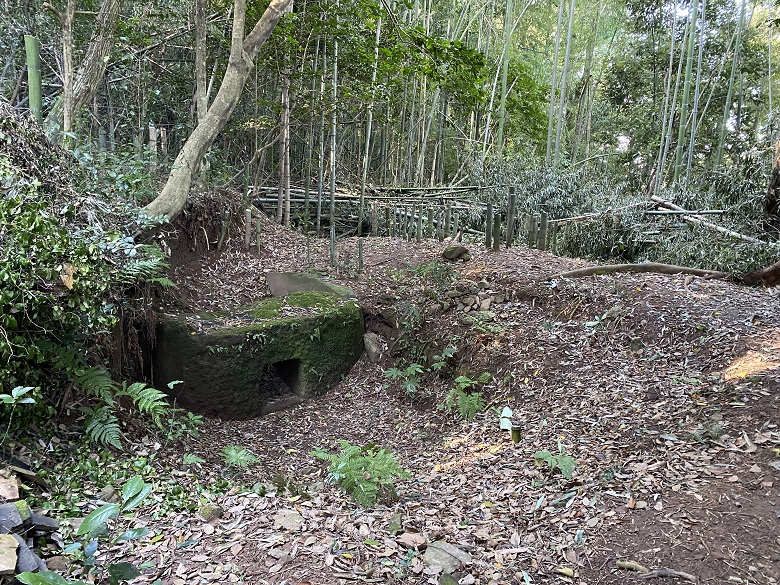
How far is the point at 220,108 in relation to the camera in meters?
5.20

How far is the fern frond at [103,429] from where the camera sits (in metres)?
3.07

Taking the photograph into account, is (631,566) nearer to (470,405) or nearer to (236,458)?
(470,405)

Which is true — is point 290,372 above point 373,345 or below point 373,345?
below

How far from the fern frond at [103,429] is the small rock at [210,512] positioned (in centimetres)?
80

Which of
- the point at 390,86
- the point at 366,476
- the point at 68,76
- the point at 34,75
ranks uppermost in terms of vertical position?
the point at 390,86

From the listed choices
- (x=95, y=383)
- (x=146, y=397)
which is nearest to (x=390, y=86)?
(x=146, y=397)

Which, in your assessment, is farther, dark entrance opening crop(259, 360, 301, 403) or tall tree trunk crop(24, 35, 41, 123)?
dark entrance opening crop(259, 360, 301, 403)

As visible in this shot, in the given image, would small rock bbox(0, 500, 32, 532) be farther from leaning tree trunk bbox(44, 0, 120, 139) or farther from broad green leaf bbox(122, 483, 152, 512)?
leaning tree trunk bbox(44, 0, 120, 139)

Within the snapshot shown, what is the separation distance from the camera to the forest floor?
7.34 feet

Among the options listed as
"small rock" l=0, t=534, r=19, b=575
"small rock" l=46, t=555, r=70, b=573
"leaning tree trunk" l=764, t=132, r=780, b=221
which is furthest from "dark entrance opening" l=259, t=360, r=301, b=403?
"leaning tree trunk" l=764, t=132, r=780, b=221

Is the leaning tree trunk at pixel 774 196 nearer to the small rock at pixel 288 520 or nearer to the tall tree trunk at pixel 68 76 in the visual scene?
the small rock at pixel 288 520

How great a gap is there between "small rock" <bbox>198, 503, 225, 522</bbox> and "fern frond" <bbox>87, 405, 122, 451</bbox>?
798mm

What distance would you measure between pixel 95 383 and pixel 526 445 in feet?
9.20

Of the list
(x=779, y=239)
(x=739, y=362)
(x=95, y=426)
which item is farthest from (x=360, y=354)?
(x=779, y=239)
